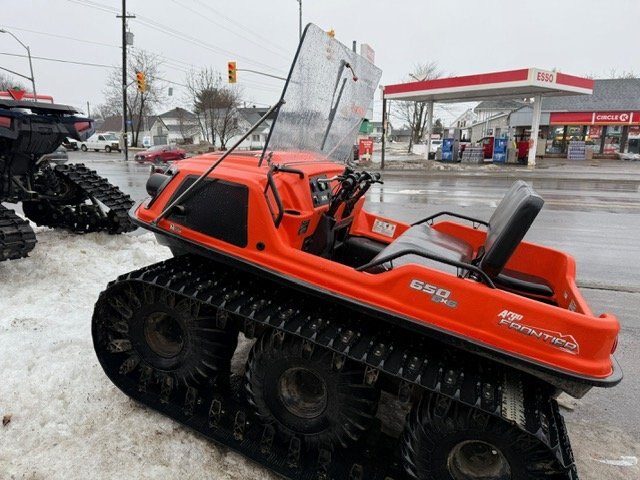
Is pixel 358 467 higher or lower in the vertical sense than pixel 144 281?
lower

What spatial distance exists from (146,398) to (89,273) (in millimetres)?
2737

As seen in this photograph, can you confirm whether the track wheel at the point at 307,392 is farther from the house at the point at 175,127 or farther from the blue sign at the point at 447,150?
the house at the point at 175,127

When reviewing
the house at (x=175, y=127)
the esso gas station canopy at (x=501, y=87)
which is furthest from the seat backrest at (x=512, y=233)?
the house at (x=175, y=127)

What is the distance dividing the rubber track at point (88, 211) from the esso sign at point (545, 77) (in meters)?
20.8

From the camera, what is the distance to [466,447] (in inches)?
96.5

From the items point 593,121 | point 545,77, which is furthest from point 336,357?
point 593,121

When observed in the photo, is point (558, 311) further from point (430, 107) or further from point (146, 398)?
point (430, 107)

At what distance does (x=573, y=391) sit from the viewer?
232 cm

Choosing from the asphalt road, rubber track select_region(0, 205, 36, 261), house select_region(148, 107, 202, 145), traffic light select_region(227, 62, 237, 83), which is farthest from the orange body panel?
house select_region(148, 107, 202, 145)

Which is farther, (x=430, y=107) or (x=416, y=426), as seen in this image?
(x=430, y=107)

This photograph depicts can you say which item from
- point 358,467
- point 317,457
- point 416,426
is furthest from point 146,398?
point 416,426

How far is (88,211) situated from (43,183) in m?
0.67

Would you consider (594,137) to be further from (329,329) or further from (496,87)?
(329,329)

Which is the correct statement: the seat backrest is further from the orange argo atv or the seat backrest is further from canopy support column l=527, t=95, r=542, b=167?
canopy support column l=527, t=95, r=542, b=167
